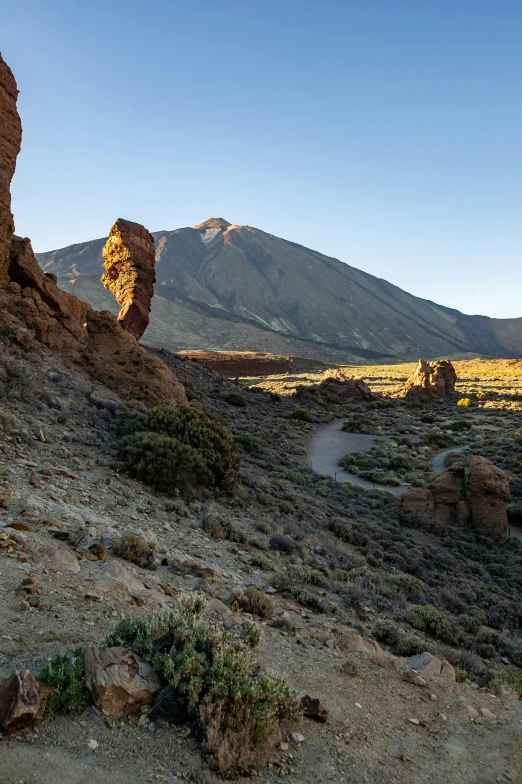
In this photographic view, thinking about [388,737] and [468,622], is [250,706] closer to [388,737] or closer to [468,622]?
[388,737]

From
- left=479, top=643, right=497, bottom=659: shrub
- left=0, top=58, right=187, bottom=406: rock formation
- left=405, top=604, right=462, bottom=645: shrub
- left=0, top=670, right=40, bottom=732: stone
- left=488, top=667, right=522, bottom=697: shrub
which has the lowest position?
left=479, top=643, right=497, bottom=659: shrub

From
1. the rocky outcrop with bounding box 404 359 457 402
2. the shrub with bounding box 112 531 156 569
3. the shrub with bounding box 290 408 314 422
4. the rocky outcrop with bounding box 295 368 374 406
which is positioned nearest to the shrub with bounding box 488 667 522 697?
the shrub with bounding box 112 531 156 569

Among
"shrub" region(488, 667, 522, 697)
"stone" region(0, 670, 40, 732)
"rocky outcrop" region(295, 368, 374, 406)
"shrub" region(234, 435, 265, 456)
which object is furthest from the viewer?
"rocky outcrop" region(295, 368, 374, 406)

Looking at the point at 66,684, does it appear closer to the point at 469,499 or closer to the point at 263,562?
the point at 263,562

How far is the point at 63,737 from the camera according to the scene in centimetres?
323

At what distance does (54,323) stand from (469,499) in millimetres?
15879

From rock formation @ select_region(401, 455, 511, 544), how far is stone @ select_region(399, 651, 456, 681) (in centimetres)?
1010

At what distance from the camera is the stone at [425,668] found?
5.71m

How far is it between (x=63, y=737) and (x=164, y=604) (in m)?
2.59

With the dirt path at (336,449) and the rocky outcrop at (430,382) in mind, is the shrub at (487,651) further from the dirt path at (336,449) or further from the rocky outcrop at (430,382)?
the rocky outcrop at (430,382)

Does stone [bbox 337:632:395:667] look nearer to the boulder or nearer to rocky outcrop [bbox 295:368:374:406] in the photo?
the boulder

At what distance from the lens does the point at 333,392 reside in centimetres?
4831

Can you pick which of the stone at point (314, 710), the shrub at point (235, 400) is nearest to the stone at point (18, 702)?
the stone at point (314, 710)

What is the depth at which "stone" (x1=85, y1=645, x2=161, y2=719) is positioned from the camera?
11.6 ft
